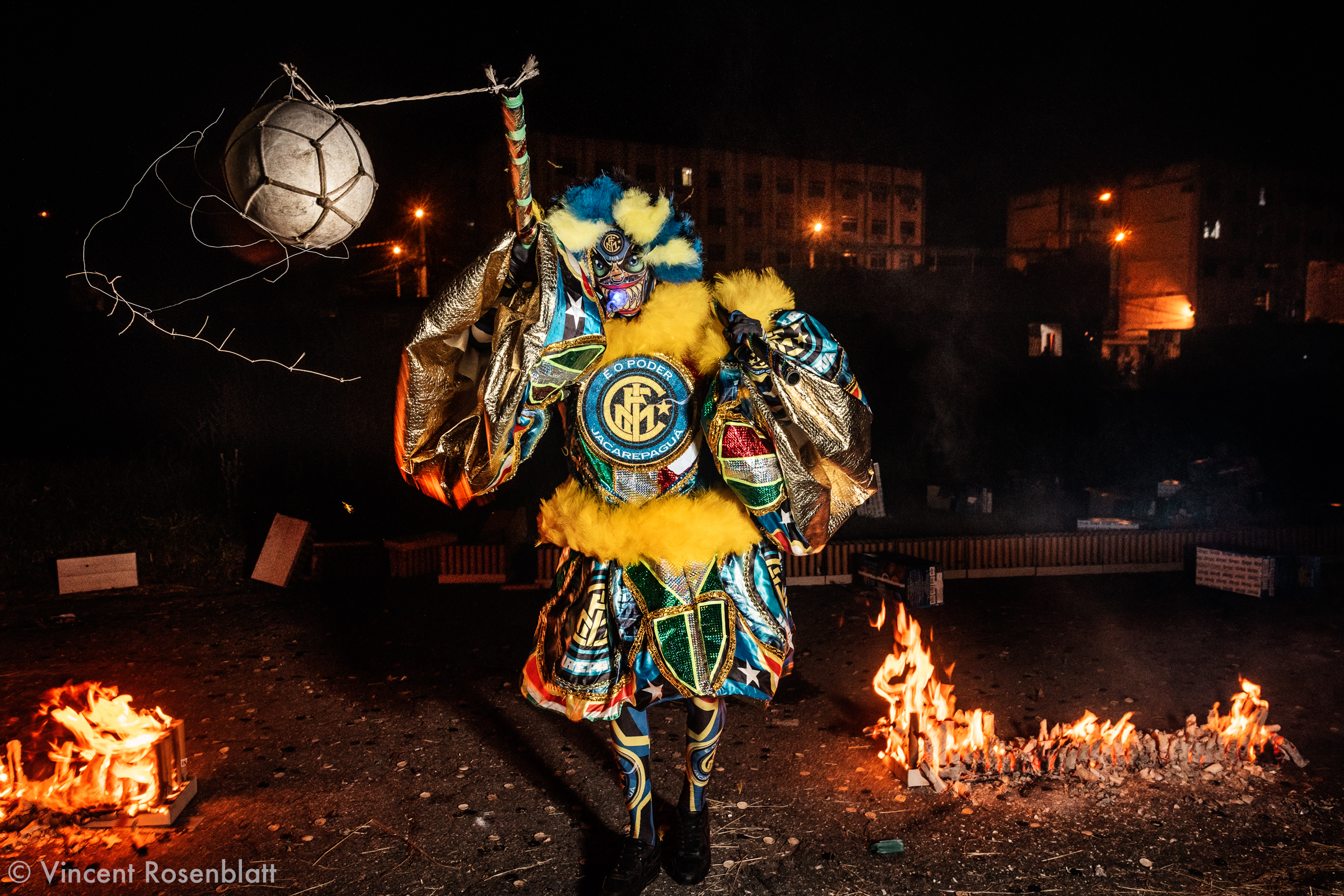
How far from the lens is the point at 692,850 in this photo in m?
3.30

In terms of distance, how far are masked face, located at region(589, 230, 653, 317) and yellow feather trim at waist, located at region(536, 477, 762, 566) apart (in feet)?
2.42

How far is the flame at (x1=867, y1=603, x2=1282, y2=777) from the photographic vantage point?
13.2 feet

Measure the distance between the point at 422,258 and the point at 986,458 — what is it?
1801cm

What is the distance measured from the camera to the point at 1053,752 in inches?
160

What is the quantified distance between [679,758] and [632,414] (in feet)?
7.40

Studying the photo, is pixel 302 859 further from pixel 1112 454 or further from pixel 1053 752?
pixel 1112 454

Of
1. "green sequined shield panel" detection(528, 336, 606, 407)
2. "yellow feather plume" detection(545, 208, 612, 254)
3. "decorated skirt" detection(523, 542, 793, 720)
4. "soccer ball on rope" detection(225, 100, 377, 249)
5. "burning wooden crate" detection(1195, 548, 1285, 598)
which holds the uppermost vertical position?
"soccer ball on rope" detection(225, 100, 377, 249)

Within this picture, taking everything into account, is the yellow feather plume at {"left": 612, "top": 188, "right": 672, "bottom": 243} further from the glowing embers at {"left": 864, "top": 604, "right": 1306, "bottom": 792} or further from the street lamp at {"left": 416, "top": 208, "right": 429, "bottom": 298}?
the street lamp at {"left": 416, "top": 208, "right": 429, "bottom": 298}

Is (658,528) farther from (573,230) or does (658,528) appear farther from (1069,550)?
(1069,550)

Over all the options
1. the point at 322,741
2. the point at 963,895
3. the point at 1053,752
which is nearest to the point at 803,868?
the point at 963,895

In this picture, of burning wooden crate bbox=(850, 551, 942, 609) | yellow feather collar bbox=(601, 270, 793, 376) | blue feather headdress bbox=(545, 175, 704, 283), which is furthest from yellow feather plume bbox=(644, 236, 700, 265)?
burning wooden crate bbox=(850, 551, 942, 609)

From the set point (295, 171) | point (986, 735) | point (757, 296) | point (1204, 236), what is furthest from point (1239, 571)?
point (1204, 236)

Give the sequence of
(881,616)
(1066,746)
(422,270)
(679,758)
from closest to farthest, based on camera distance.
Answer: (1066,746) → (679,758) → (881,616) → (422,270)

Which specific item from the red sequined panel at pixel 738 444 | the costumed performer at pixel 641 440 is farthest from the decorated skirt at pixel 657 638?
the red sequined panel at pixel 738 444
